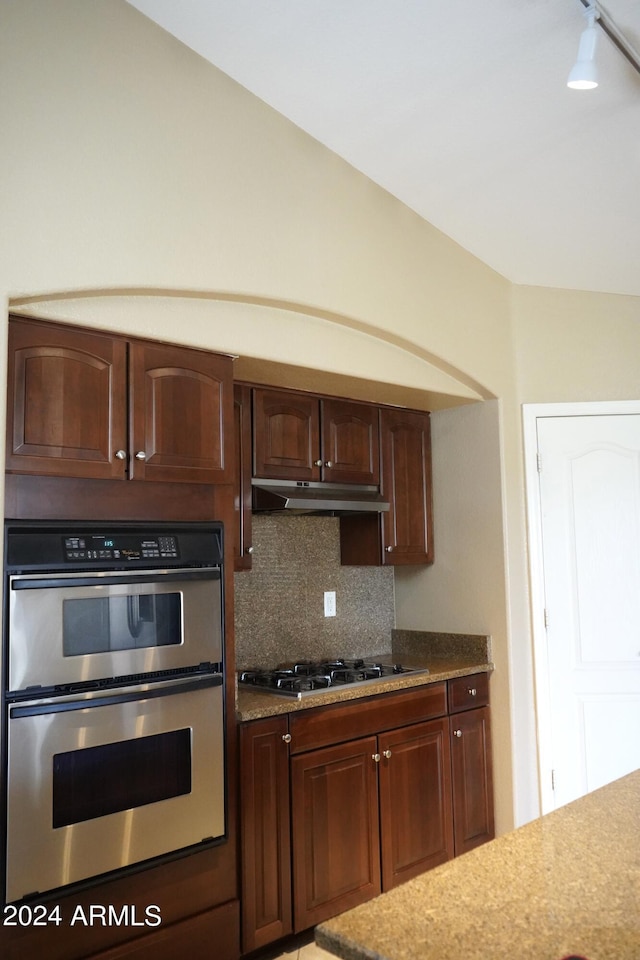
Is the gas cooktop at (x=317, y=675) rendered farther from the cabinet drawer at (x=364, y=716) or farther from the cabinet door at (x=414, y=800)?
the cabinet door at (x=414, y=800)

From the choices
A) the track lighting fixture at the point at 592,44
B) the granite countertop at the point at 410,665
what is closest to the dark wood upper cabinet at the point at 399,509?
the granite countertop at the point at 410,665

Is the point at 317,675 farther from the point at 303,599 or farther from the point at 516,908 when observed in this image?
the point at 516,908

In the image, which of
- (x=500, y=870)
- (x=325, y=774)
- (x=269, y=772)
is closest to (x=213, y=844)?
(x=269, y=772)

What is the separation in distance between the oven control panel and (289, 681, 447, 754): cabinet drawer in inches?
34.6

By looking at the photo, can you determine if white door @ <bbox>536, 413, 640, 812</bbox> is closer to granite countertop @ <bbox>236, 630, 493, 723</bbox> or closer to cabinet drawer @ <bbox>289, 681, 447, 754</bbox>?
granite countertop @ <bbox>236, 630, 493, 723</bbox>

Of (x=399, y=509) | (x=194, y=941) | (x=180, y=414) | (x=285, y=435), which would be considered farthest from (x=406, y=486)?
(x=194, y=941)

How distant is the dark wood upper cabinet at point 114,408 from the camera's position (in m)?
2.32

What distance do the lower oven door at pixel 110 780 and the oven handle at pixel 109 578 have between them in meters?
0.34

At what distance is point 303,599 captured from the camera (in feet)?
12.7

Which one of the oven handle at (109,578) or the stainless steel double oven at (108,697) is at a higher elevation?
the oven handle at (109,578)

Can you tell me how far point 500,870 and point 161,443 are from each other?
174 centimetres

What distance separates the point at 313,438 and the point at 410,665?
4.08ft

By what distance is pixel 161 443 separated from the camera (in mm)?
2639

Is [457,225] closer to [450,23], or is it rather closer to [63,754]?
[450,23]
